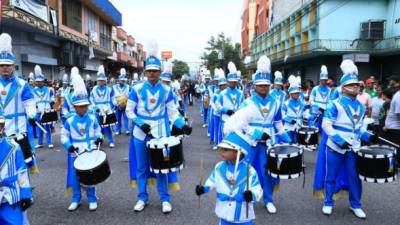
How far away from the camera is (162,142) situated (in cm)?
555

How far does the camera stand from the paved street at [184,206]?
5.54 meters

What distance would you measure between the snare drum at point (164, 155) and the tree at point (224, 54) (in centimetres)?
5579

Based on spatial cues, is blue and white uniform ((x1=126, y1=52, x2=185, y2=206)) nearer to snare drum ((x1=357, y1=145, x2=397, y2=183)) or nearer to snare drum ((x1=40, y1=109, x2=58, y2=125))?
snare drum ((x1=357, y1=145, x2=397, y2=183))

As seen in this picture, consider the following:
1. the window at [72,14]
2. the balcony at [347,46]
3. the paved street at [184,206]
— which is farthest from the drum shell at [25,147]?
the window at [72,14]

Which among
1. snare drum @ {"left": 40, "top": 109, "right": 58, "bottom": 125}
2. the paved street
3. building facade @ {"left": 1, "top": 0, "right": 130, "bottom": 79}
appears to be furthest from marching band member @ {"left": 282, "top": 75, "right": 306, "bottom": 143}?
building facade @ {"left": 1, "top": 0, "right": 130, "bottom": 79}

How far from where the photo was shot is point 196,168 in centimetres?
874

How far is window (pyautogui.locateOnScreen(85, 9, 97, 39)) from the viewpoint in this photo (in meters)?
36.7

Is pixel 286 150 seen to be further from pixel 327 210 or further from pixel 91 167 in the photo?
pixel 91 167

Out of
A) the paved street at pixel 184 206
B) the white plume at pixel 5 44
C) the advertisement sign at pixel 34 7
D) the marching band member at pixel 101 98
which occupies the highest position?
the advertisement sign at pixel 34 7

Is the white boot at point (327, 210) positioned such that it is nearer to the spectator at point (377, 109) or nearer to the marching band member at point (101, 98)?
the spectator at point (377, 109)

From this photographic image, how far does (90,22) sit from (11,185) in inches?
1440

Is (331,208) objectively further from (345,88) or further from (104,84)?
(104,84)

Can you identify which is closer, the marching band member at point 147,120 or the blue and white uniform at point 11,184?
the blue and white uniform at point 11,184

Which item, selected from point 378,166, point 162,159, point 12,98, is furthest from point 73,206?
point 378,166
